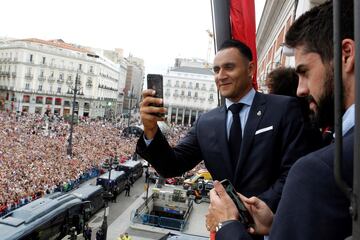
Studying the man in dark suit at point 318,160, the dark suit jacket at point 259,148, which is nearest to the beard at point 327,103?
the man in dark suit at point 318,160

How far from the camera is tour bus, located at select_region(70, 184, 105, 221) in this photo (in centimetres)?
1642

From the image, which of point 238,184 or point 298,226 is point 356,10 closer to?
point 298,226

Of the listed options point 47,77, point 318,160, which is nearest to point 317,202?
point 318,160

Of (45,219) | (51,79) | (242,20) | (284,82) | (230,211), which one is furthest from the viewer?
(51,79)

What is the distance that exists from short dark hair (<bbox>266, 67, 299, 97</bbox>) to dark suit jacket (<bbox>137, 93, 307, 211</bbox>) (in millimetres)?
1117

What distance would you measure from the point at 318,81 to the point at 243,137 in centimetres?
90

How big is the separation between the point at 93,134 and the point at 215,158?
3848cm

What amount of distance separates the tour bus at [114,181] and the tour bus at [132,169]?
1.12 m

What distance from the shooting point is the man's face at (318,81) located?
4.29 ft

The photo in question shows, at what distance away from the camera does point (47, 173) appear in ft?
66.4

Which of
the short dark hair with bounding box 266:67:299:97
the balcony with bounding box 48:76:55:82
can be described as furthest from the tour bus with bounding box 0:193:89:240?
the balcony with bounding box 48:76:55:82

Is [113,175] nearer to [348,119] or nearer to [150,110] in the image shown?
[150,110]

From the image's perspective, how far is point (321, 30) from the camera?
1.33 meters

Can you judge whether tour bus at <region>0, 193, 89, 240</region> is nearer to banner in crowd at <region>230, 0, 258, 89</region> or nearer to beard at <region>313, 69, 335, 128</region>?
banner in crowd at <region>230, 0, 258, 89</region>
